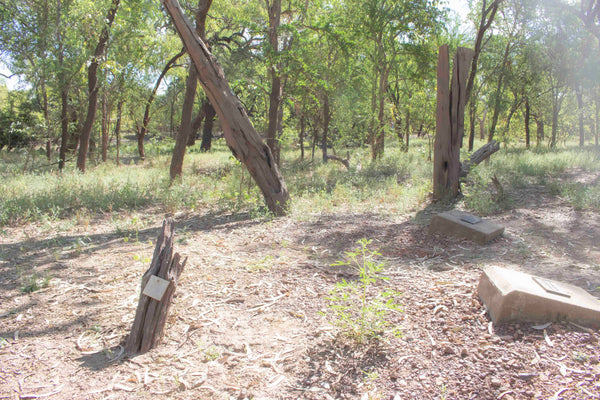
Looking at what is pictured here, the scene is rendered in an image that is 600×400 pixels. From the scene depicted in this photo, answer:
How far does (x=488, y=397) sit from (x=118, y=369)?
101 inches

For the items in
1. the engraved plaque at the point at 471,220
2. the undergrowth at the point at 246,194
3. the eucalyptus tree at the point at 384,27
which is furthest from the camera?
the eucalyptus tree at the point at 384,27

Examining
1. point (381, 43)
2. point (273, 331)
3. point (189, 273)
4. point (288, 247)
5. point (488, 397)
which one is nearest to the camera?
point (488, 397)

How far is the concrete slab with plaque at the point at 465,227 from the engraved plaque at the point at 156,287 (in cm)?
404

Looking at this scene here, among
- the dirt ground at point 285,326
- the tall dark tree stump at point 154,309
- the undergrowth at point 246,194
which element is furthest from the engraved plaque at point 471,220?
the tall dark tree stump at point 154,309

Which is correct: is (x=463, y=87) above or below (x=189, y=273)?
above

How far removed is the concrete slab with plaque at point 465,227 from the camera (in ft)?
17.3

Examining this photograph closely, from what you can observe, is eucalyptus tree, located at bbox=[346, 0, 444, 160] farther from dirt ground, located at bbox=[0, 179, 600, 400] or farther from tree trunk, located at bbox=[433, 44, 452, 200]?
dirt ground, located at bbox=[0, 179, 600, 400]

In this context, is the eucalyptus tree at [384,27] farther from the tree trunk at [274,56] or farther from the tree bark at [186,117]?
the tree bark at [186,117]

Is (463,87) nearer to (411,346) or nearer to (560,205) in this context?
(560,205)

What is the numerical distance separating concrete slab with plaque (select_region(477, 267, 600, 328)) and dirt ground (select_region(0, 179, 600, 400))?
0.09m

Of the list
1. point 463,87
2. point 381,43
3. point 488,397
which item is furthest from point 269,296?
point 381,43

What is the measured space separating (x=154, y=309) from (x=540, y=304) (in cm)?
303

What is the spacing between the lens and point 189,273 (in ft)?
15.3

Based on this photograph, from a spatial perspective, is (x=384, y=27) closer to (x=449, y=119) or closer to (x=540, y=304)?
(x=449, y=119)
